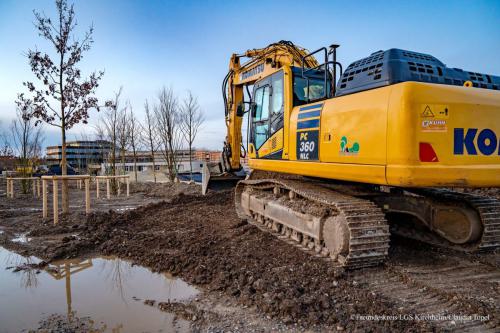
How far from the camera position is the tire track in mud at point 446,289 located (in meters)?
3.39

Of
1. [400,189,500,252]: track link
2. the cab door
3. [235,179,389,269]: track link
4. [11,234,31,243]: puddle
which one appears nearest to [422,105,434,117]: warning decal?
[235,179,389,269]: track link

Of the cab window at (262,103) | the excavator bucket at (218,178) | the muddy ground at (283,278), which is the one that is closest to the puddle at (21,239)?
the muddy ground at (283,278)

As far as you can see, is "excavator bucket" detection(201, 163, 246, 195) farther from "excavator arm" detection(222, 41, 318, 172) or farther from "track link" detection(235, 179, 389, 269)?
"track link" detection(235, 179, 389, 269)

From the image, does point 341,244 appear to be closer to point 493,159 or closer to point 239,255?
point 239,255

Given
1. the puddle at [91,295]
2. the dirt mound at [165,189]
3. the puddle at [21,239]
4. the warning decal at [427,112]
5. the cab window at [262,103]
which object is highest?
the cab window at [262,103]

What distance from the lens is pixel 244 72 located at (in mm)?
8758

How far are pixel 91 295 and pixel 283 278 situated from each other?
2284 mm

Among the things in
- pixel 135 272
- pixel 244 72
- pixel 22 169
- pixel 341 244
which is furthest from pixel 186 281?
pixel 22 169

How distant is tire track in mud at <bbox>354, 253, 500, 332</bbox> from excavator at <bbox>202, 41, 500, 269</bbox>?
28cm

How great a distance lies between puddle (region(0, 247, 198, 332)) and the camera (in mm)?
3609

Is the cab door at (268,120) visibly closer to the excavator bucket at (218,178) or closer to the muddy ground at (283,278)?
the muddy ground at (283,278)

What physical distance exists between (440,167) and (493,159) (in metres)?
0.67

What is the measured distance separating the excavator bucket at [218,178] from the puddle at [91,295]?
4.77 m

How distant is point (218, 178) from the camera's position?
1023 centimetres
